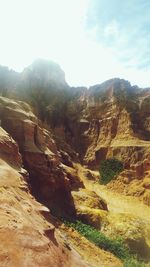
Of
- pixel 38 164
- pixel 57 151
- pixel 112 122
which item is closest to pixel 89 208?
pixel 38 164

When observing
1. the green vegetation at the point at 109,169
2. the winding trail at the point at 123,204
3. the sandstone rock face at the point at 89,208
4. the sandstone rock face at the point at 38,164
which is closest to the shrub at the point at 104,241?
the sandstone rock face at the point at 89,208

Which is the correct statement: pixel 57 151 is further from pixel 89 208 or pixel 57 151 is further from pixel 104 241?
pixel 104 241

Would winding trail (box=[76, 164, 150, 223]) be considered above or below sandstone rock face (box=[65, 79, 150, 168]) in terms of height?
below

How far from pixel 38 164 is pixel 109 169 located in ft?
113

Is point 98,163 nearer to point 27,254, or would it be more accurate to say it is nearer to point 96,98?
point 96,98

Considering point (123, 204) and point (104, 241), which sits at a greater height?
point (104, 241)

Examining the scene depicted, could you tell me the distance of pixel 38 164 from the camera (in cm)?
2734

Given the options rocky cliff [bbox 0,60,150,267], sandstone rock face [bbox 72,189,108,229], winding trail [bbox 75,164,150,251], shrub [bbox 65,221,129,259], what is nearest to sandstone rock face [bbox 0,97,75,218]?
rocky cliff [bbox 0,60,150,267]

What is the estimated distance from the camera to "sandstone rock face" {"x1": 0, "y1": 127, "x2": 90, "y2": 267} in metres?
11.9

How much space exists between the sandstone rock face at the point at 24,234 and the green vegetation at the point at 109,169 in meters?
37.7

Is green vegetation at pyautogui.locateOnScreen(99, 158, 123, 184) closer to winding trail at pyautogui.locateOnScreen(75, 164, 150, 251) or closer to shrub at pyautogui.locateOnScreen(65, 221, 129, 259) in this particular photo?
winding trail at pyautogui.locateOnScreen(75, 164, 150, 251)

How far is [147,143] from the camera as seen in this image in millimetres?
66938

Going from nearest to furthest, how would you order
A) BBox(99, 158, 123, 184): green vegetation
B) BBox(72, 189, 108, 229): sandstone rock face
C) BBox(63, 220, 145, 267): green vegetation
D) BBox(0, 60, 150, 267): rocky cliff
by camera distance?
BBox(0, 60, 150, 267): rocky cliff, BBox(63, 220, 145, 267): green vegetation, BBox(72, 189, 108, 229): sandstone rock face, BBox(99, 158, 123, 184): green vegetation

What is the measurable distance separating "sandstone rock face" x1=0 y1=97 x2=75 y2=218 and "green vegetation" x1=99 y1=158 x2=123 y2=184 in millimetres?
27051
